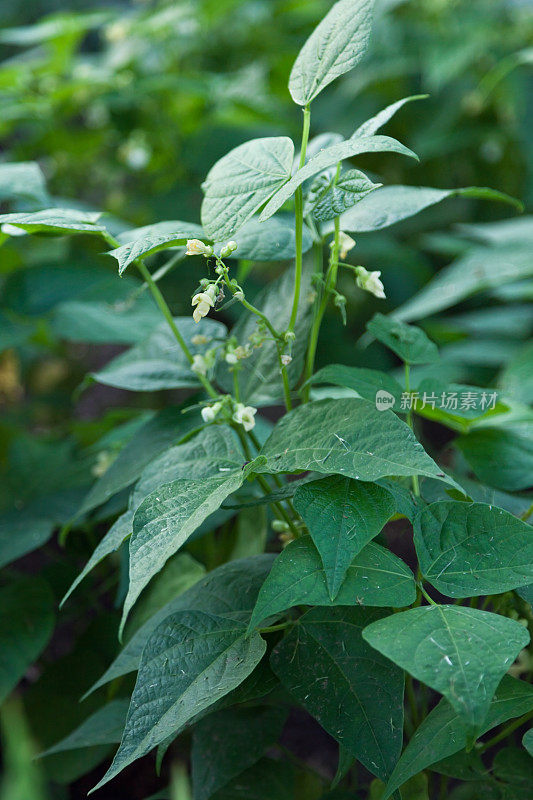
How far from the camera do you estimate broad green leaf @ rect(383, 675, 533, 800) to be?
456 millimetres

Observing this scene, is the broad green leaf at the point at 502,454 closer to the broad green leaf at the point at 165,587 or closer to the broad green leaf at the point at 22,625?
the broad green leaf at the point at 165,587

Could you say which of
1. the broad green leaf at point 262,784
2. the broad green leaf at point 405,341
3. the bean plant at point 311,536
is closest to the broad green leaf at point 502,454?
the bean plant at point 311,536

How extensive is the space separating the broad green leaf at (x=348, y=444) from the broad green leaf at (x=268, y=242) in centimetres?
13

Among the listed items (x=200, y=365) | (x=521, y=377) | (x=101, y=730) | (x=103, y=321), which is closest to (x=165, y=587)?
(x=101, y=730)

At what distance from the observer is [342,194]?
53cm

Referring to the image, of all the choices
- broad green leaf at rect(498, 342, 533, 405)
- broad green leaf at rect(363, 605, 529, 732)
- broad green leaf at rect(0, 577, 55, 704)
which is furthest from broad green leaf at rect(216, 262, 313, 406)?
broad green leaf at rect(498, 342, 533, 405)

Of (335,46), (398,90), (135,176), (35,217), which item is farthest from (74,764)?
(398,90)

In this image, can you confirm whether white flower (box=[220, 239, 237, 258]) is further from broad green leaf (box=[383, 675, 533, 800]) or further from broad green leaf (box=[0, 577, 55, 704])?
broad green leaf (box=[0, 577, 55, 704])

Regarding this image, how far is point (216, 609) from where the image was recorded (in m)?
0.57

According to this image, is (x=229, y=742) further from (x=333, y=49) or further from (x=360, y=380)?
(x=333, y=49)

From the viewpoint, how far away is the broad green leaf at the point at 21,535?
78 cm

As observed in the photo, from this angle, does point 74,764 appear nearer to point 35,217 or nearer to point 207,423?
point 207,423

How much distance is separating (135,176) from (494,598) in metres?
1.44

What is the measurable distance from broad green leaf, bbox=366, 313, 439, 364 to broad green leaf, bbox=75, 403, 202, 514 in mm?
189
